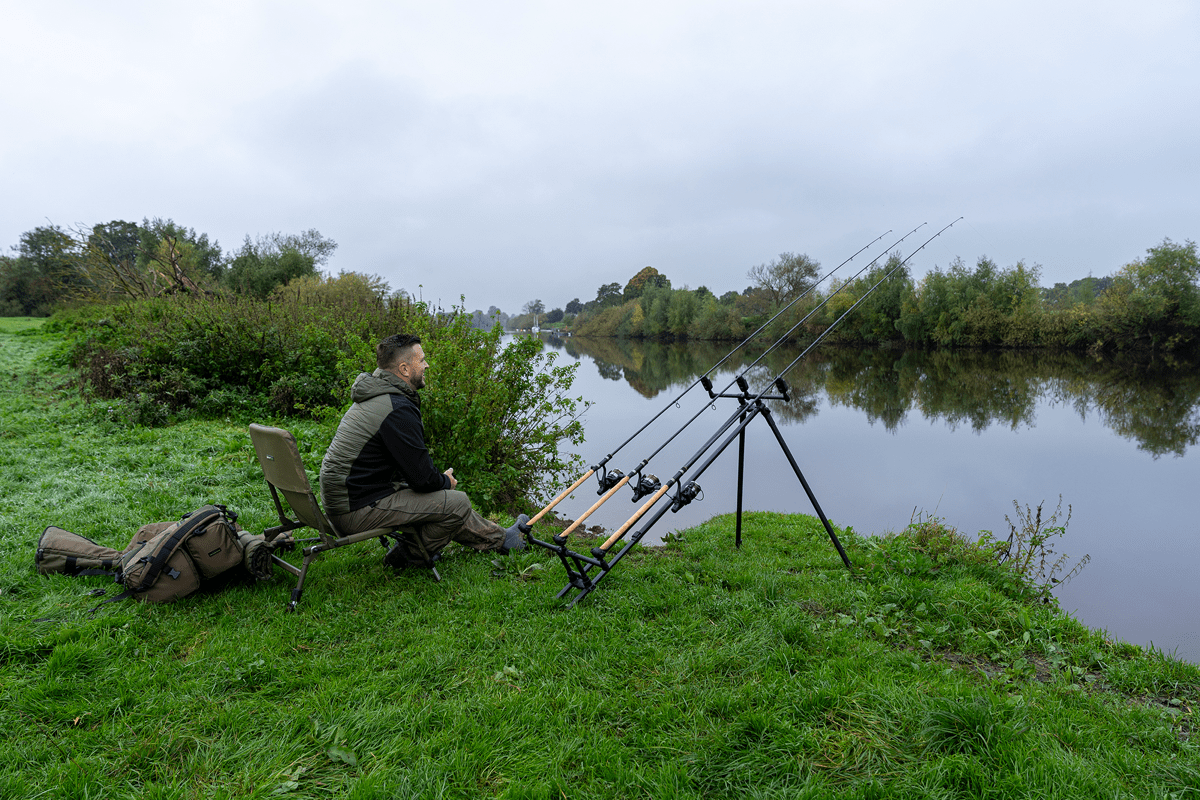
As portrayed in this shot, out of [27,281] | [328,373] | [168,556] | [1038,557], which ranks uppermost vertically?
[27,281]

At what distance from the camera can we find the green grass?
243cm

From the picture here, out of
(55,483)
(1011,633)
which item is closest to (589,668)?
(1011,633)

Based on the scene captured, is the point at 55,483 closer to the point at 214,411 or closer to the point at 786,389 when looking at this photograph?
the point at 214,411

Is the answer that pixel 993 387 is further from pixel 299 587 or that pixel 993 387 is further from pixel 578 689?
pixel 299 587

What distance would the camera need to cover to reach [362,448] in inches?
157

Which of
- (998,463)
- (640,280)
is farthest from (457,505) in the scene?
(640,280)

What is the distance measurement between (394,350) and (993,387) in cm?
2550

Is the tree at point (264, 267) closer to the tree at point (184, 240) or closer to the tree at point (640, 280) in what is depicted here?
the tree at point (184, 240)

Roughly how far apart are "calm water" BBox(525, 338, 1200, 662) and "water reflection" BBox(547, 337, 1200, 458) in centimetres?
11

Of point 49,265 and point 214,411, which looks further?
point 49,265

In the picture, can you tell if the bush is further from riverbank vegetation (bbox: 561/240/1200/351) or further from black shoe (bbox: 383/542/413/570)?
riverbank vegetation (bbox: 561/240/1200/351)

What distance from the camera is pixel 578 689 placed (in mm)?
3055

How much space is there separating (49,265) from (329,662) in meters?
50.4

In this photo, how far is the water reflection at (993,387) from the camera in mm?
16844
